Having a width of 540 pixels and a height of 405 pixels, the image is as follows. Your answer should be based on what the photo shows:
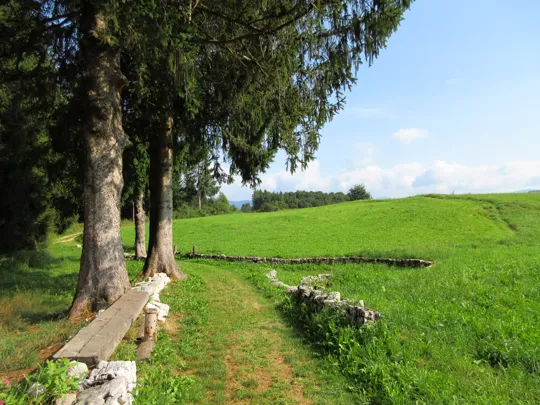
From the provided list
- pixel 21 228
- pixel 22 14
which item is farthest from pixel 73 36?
A: pixel 21 228

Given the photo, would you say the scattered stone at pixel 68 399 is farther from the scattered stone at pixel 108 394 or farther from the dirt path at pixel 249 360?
the dirt path at pixel 249 360

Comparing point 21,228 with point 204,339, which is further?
point 21,228

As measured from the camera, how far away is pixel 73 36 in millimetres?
9594

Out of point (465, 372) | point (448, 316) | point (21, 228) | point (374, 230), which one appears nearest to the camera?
point (465, 372)

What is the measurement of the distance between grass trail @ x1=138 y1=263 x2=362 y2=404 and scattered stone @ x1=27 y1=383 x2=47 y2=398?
109cm

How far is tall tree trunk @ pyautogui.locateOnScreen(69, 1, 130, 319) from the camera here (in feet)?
25.8

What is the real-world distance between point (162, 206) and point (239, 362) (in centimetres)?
810

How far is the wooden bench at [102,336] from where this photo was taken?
4309 mm

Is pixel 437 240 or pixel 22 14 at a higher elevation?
pixel 22 14

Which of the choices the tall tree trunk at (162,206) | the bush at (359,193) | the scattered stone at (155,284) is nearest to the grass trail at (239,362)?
the scattered stone at (155,284)

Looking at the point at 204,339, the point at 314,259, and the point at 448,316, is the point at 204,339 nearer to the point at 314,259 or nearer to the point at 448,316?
Answer: the point at 448,316

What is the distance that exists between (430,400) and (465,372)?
101 cm

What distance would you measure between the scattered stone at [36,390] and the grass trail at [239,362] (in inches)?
42.7

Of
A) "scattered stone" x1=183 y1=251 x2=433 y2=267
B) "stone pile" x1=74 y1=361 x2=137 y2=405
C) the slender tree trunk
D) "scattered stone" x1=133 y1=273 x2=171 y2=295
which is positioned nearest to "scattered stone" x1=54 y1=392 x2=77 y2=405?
"stone pile" x1=74 y1=361 x2=137 y2=405
